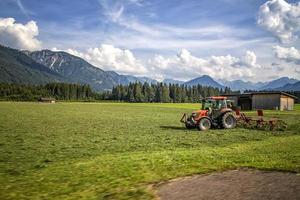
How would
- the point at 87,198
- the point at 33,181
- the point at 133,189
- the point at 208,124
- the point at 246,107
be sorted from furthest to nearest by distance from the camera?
the point at 246,107, the point at 208,124, the point at 33,181, the point at 133,189, the point at 87,198

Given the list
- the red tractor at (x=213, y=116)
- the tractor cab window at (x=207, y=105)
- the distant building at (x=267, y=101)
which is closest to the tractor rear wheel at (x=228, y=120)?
the red tractor at (x=213, y=116)

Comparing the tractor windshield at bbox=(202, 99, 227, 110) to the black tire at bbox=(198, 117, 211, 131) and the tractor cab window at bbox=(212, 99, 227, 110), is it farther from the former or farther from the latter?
the black tire at bbox=(198, 117, 211, 131)

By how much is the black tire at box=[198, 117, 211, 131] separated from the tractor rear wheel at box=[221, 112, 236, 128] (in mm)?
1416

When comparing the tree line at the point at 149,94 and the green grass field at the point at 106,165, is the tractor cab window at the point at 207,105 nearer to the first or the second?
the green grass field at the point at 106,165

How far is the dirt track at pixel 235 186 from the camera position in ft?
28.5

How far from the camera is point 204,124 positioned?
2875cm

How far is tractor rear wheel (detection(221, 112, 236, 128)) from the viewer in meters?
29.5

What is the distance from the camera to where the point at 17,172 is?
11828 millimetres

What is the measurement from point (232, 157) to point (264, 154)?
5.71 ft

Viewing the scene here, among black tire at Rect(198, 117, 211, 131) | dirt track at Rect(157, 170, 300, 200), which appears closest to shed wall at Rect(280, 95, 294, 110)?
black tire at Rect(198, 117, 211, 131)

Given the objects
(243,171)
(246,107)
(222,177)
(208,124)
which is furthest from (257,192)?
(246,107)

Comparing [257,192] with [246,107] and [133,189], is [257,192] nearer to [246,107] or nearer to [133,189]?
[133,189]

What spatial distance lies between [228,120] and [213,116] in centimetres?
133

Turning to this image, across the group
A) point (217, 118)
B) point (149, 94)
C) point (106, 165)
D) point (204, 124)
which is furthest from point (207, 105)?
point (149, 94)
